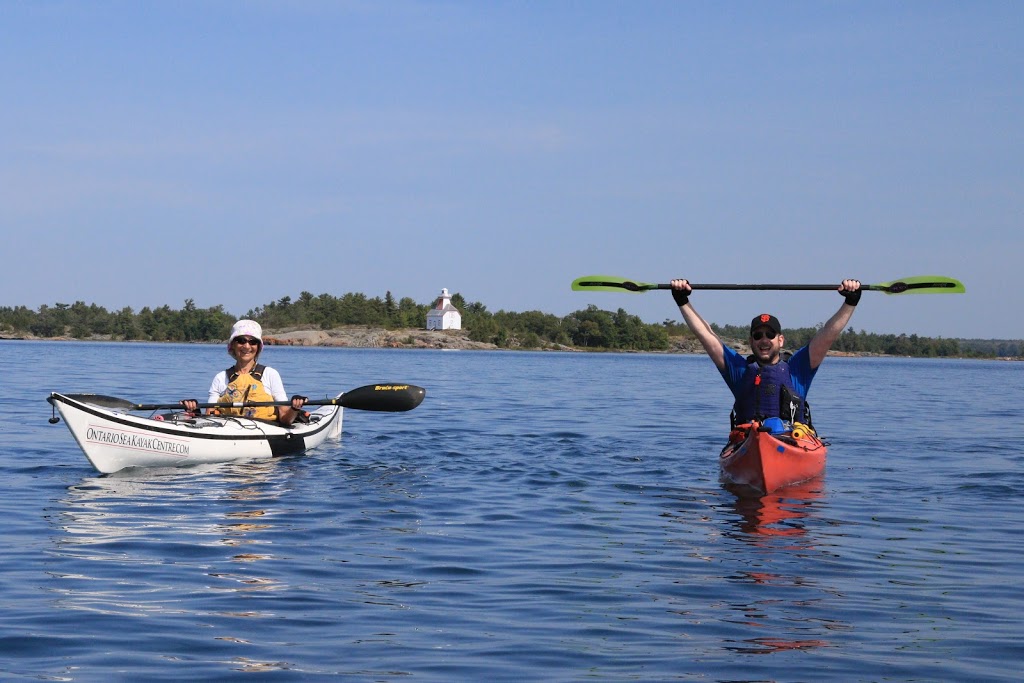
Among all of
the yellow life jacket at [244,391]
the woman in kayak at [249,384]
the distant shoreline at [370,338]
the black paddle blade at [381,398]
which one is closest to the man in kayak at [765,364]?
the black paddle blade at [381,398]

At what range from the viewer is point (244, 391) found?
545 inches

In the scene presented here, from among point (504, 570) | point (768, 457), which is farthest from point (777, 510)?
point (504, 570)

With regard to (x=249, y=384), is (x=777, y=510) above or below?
below

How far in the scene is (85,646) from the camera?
5699 mm

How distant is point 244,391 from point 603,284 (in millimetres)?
4504

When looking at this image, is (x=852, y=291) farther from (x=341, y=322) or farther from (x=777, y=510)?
(x=341, y=322)

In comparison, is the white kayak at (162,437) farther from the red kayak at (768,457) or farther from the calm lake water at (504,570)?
the red kayak at (768,457)

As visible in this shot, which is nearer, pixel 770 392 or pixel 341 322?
pixel 770 392

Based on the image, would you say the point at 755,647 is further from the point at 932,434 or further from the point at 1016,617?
the point at 932,434

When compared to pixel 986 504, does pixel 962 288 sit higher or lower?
higher

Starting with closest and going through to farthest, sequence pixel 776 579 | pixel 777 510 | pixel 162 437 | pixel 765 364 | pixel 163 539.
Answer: pixel 776 579
pixel 163 539
pixel 777 510
pixel 765 364
pixel 162 437

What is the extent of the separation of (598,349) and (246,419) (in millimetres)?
155761

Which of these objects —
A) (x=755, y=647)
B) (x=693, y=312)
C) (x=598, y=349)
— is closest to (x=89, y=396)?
(x=693, y=312)

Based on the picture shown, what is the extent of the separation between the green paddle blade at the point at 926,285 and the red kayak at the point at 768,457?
6.40 ft
